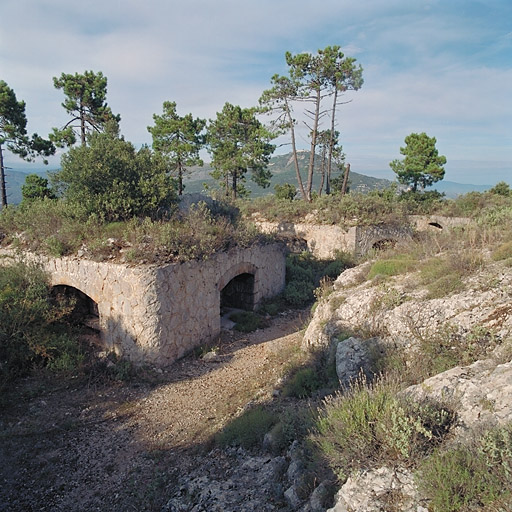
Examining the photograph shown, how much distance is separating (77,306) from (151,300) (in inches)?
117

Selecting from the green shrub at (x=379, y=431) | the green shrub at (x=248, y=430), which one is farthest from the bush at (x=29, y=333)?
the green shrub at (x=379, y=431)

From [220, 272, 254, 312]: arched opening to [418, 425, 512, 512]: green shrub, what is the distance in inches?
306

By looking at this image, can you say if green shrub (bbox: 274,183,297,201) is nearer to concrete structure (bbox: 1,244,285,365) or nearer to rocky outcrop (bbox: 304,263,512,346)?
concrete structure (bbox: 1,244,285,365)

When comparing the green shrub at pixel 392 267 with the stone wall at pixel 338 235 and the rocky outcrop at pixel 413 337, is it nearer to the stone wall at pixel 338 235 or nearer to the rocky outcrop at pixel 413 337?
the rocky outcrop at pixel 413 337

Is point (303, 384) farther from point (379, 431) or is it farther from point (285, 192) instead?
point (285, 192)

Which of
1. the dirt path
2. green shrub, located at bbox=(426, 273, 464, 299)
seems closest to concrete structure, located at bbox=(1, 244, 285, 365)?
the dirt path

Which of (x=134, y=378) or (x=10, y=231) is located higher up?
(x=10, y=231)

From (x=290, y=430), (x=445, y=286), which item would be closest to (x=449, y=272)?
(x=445, y=286)

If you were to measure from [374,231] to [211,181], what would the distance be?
47.4ft

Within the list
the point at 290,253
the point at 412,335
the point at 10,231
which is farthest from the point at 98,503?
the point at 290,253

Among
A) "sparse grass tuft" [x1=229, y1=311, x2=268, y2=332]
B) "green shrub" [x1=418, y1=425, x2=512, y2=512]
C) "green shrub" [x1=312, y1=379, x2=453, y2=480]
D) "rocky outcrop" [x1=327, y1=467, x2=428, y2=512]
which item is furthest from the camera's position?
"sparse grass tuft" [x1=229, y1=311, x2=268, y2=332]

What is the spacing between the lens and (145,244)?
301 inches

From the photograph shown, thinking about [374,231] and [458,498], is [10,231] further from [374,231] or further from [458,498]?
[374,231]

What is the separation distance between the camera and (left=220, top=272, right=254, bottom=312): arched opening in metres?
10.4
